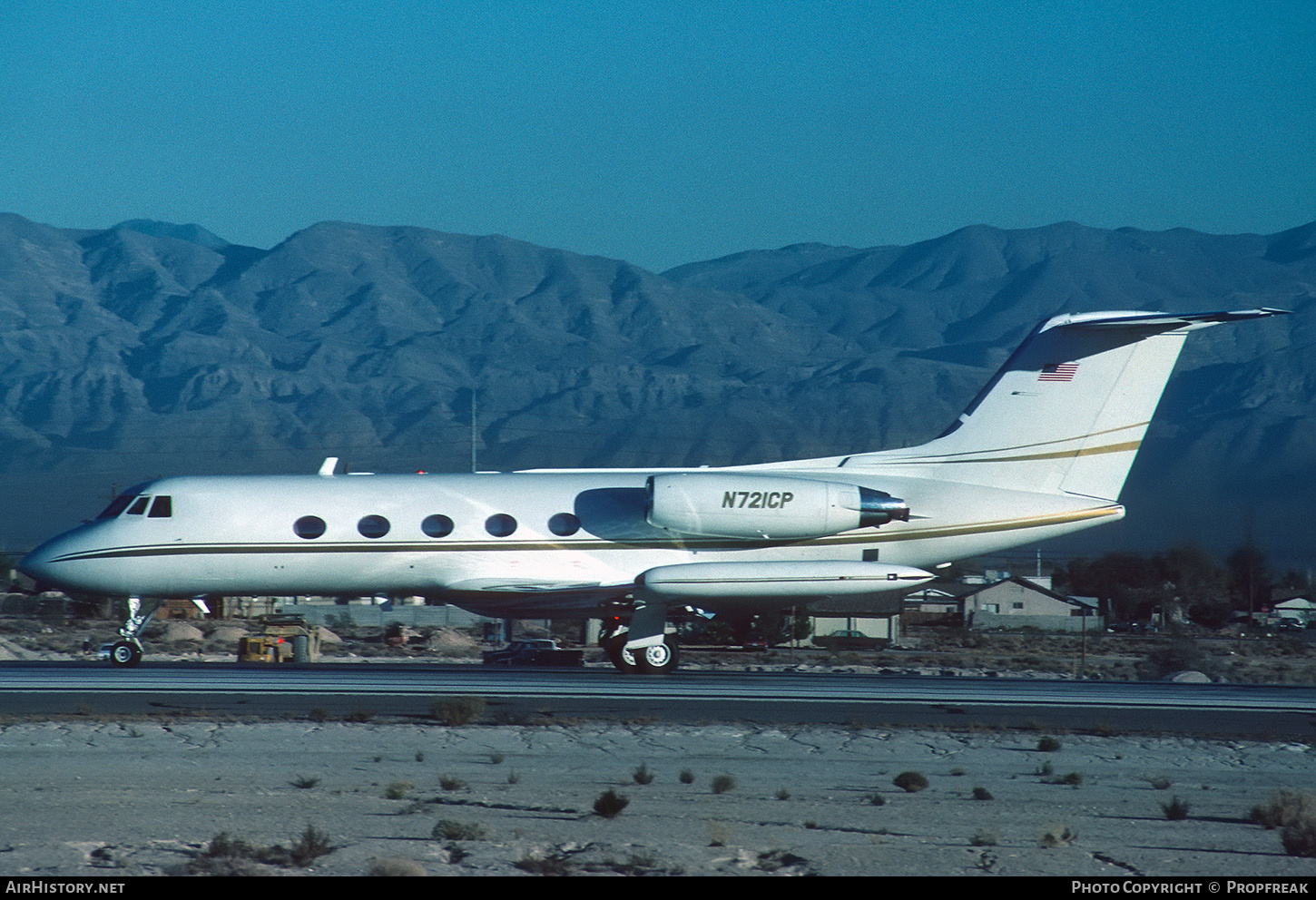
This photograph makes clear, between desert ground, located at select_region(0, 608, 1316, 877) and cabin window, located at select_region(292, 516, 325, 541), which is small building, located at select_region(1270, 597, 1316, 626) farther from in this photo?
Result: desert ground, located at select_region(0, 608, 1316, 877)

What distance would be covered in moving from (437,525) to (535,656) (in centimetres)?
1440

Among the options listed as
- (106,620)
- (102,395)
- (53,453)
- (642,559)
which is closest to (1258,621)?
(106,620)

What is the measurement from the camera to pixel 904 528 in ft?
75.4

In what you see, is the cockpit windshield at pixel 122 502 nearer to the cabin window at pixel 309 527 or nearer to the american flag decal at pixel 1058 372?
the cabin window at pixel 309 527

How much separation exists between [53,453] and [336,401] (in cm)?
3746

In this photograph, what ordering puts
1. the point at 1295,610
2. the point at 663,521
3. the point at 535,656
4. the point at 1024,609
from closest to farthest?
the point at 663,521, the point at 535,656, the point at 1024,609, the point at 1295,610

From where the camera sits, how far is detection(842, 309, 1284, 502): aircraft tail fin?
23344 mm

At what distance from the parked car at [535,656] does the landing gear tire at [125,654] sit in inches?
502

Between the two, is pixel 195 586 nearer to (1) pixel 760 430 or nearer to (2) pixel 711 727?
(2) pixel 711 727

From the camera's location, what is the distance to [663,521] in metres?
22.1

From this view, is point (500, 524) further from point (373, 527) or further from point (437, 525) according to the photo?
point (373, 527)

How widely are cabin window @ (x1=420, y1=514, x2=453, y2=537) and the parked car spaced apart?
42.5 feet

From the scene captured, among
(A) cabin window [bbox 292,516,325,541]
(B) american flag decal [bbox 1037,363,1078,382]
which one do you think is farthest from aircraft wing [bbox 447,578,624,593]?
(B) american flag decal [bbox 1037,363,1078,382]

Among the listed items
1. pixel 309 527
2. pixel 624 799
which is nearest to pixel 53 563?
pixel 309 527
